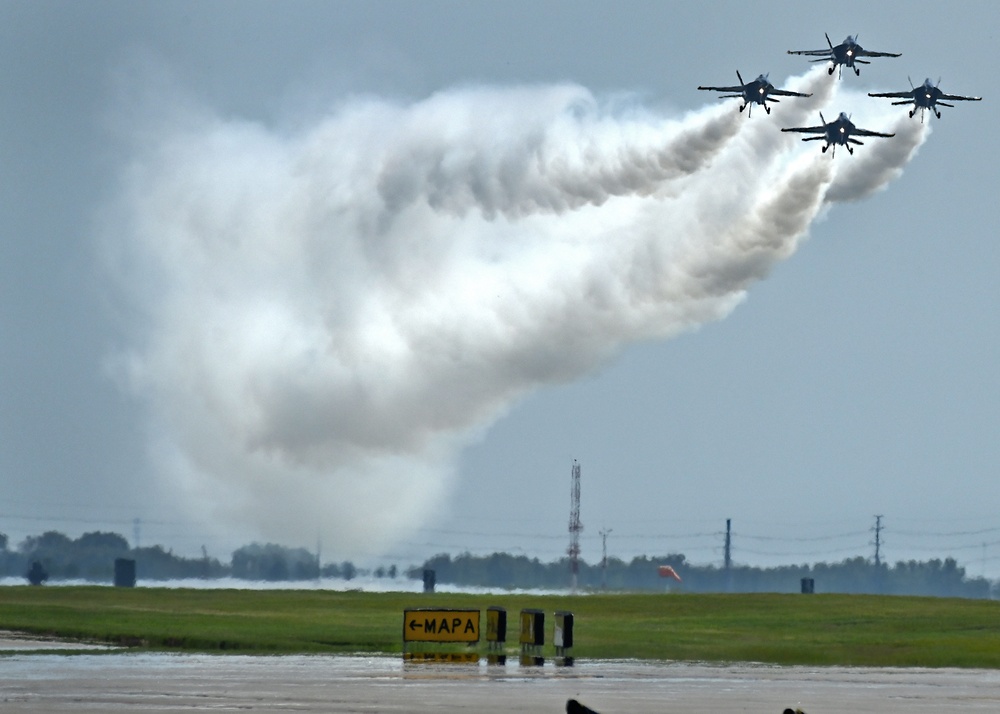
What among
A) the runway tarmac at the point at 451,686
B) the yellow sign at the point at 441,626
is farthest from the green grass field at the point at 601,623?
the runway tarmac at the point at 451,686

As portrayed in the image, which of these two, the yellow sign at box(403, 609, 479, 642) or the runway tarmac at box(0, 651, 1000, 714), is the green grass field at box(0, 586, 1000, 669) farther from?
the runway tarmac at box(0, 651, 1000, 714)

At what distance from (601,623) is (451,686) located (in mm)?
39946

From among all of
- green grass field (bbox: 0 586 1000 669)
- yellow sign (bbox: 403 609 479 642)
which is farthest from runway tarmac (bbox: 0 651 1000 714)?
green grass field (bbox: 0 586 1000 669)

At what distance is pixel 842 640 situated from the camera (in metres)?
73.6

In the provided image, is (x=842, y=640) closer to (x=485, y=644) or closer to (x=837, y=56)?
(x=485, y=644)

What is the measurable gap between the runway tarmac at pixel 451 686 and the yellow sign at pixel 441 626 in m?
5.14

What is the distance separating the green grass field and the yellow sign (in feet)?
5.29

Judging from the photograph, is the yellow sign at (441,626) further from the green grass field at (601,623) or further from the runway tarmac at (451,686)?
the runway tarmac at (451,686)

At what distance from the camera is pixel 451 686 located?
4634 cm

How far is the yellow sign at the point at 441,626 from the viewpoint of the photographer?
6381 centimetres

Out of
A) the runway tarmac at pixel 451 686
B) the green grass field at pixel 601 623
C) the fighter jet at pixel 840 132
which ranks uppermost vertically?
the fighter jet at pixel 840 132

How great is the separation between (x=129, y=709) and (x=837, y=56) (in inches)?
2670

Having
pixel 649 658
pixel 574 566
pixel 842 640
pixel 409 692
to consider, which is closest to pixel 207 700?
pixel 409 692

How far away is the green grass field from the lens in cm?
6650
